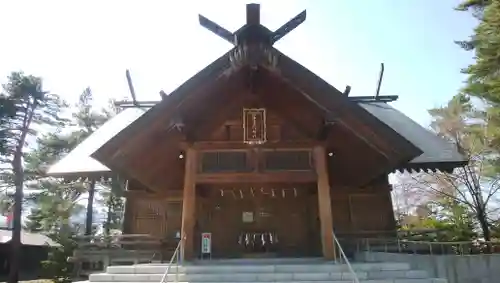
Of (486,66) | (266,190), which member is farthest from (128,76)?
(486,66)

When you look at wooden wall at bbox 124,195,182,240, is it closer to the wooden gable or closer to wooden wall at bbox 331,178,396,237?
the wooden gable

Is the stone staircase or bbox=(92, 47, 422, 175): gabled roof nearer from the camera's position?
the stone staircase

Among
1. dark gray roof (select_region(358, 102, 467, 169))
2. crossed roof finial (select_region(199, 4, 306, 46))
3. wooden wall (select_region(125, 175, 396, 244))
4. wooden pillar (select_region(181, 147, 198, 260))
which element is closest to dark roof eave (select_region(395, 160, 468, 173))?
dark gray roof (select_region(358, 102, 467, 169))

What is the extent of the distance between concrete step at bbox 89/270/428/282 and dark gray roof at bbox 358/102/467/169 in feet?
13.0

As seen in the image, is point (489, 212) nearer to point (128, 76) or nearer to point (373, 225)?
point (373, 225)

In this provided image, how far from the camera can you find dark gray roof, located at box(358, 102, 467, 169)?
11.1 metres

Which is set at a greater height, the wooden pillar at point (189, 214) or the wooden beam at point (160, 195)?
the wooden beam at point (160, 195)

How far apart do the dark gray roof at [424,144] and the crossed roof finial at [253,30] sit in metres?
3.54

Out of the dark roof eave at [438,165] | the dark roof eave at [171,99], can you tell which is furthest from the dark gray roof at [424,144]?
the dark roof eave at [171,99]

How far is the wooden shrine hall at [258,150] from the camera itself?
842 centimetres

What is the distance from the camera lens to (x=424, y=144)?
460 inches

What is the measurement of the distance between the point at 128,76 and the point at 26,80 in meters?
15.5

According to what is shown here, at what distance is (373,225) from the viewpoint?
1291 cm

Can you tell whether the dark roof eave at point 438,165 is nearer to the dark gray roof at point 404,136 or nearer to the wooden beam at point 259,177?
the dark gray roof at point 404,136
